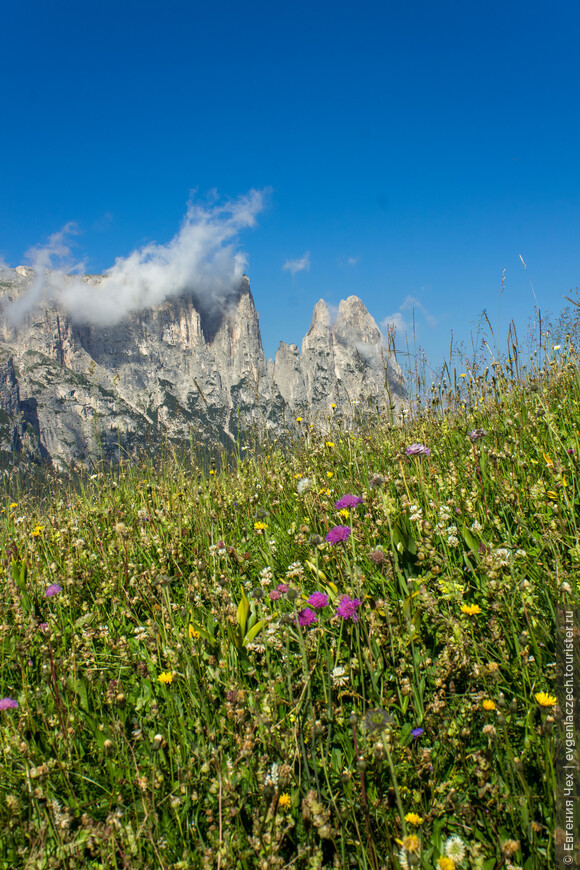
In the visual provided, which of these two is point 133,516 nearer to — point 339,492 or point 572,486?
point 339,492

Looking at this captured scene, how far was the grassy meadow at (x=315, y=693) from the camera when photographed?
1.24 meters

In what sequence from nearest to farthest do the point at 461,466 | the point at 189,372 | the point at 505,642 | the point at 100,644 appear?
the point at 505,642, the point at 100,644, the point at 461,466, the point at 189,372

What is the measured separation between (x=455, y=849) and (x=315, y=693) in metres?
0.69

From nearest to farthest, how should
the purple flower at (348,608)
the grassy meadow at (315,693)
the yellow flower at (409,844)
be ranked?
the yellow flower at (409,844) < the grassy meadow at (315,693) < the purple flower at (348,608)

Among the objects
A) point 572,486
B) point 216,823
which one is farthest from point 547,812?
point 572,486

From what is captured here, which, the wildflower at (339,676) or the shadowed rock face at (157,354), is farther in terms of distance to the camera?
the shadowed rock face at (157,354)

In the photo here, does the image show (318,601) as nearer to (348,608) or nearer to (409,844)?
(348,608)

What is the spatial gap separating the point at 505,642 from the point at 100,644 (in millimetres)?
1983

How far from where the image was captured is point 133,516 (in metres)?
3.74

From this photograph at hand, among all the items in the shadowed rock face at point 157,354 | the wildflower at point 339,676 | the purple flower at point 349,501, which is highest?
the shadowed rock face at point 157,354

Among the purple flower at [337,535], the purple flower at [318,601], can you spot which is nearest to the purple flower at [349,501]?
the purple flower at [337,535]

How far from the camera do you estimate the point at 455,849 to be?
1.14 meters

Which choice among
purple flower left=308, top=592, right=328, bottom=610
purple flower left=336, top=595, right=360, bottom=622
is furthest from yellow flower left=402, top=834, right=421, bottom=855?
purple flower left=308, top=592, right=328, bottom=610

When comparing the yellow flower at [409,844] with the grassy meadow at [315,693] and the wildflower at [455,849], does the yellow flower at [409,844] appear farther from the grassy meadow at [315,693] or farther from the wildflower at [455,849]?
the wildflower at [455,849]
